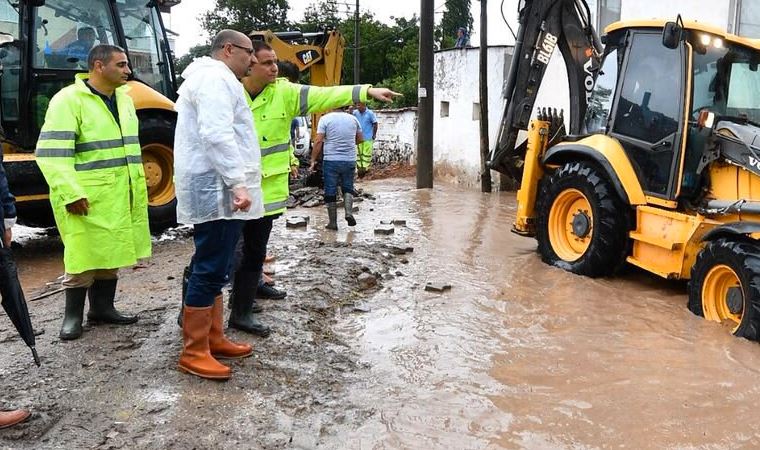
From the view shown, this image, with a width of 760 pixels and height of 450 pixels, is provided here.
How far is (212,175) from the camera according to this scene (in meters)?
3.61

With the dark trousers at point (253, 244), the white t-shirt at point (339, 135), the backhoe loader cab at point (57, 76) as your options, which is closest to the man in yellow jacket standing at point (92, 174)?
the dark trousers at point (253, 244)

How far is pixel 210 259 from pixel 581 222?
13.0ft

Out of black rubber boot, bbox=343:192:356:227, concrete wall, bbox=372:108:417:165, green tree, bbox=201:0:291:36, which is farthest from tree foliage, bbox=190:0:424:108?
black rubber boot, bbox=343:192:356:227

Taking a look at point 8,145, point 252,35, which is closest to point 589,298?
point 8,145

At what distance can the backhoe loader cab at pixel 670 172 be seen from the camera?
195 inches

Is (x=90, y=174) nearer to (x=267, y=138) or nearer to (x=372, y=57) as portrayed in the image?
(x=267, y=138)

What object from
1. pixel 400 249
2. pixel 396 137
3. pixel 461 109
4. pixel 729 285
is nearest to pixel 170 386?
pixel 729 285

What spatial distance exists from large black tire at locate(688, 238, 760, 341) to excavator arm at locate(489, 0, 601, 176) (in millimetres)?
2739

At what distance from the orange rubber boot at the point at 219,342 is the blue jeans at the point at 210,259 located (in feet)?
0.74

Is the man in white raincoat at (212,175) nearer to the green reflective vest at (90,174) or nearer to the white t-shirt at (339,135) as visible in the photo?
the green reflective vest at (90,174)

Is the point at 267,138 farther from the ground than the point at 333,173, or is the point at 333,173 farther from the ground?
the point at 267,138

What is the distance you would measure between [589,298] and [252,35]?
7707 mm

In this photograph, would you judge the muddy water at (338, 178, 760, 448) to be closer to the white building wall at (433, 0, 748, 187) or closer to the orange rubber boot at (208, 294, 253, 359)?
the orange rubber boot at (208, 294, 253, 359)

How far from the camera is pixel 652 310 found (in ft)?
17.8
